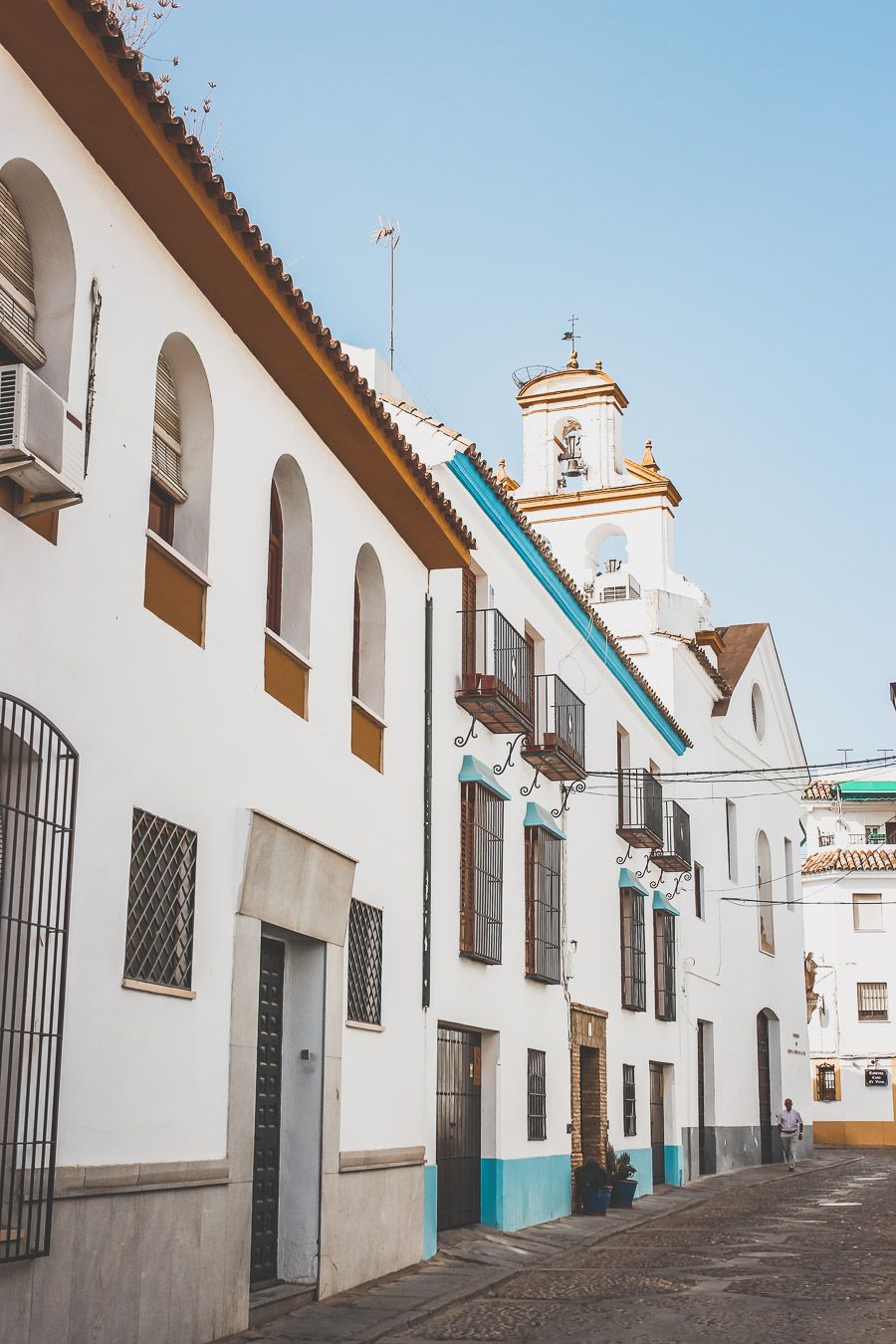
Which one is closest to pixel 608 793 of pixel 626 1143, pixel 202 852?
pixel 626 1143

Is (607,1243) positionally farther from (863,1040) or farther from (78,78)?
(863,1040)

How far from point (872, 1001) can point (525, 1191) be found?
33383 millimetres

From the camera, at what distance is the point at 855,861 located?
47469mm

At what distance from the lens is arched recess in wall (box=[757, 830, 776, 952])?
3247 cm

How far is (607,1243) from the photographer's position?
15258 mm

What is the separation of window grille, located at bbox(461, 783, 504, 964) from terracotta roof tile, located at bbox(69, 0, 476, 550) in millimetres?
3539

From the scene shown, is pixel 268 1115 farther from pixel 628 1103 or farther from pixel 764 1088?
pixel 764 1088

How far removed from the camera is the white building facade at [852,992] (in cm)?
4466

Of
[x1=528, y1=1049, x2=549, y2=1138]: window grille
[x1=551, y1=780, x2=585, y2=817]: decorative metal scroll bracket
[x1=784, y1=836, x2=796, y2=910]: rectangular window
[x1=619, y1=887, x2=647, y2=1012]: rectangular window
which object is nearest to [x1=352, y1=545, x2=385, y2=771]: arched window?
[x1=528, y1=1049, x2=549, y2=1138]: window grille

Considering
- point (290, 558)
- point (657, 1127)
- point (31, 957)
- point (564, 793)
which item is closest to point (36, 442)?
point (31, 957)

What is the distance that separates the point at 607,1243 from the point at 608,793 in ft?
23.8

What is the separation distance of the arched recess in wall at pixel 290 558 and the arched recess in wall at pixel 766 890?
2295 centimetres

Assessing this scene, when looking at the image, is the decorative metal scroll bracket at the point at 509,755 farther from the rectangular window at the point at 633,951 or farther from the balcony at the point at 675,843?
the balcony at the point at 675,843

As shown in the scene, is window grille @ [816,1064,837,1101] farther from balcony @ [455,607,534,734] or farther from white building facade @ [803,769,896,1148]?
balcony @ [455,607,534,734]
